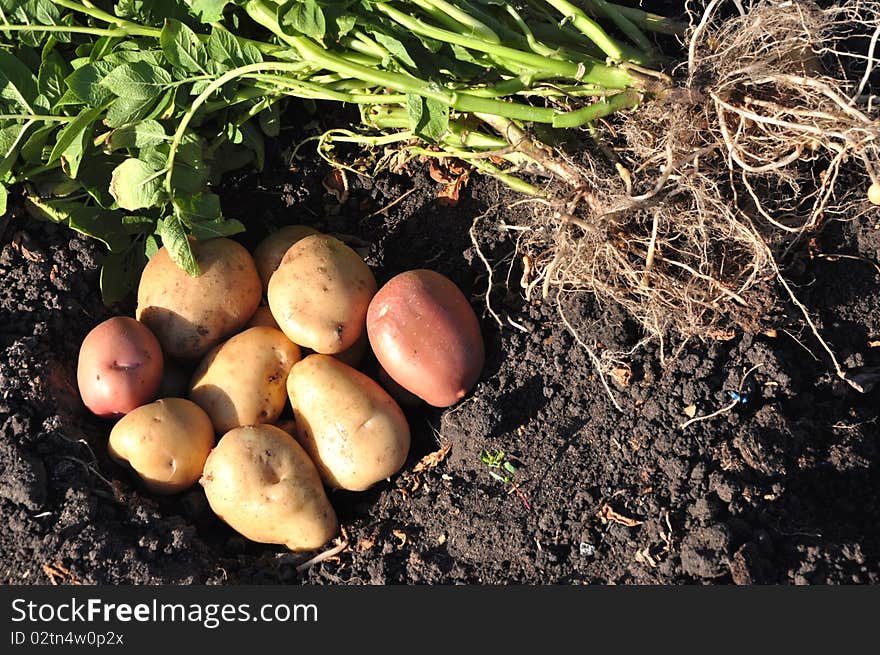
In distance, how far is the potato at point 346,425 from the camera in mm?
1870

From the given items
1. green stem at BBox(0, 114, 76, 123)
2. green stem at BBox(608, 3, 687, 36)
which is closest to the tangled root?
green stem at BBox(608, 3, 687, 36)

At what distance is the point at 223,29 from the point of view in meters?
1.80

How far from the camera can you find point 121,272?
212 centimetres

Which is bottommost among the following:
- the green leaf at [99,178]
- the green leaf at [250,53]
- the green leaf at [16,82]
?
the green leaf at [99,178]

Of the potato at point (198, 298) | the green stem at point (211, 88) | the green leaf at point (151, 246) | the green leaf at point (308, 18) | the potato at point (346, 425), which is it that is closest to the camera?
the green leaf at point (308, 18)

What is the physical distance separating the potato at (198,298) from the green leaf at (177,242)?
0.19ft

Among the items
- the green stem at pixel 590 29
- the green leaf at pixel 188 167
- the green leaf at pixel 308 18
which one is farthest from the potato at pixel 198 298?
the green stem at pixel 590 29

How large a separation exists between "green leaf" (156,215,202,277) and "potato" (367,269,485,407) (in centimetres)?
40

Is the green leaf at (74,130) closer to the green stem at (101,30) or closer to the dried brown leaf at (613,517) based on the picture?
the green stem at (101,30)

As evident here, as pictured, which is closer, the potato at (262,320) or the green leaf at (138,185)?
the green leaf at (138,185)

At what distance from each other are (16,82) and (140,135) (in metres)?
0.29

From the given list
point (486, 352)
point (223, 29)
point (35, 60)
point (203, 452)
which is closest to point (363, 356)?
point (486, 352)

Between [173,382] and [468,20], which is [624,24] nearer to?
[468,20]

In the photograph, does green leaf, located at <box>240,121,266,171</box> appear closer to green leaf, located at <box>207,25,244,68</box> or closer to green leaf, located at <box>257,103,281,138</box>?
green leaf, located at <box>257,103,281,138</box>
